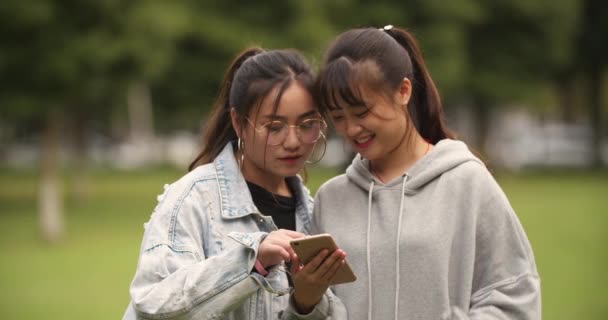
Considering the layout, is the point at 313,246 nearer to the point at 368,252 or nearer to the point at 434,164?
the point at 368,252

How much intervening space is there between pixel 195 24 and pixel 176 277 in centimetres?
1848

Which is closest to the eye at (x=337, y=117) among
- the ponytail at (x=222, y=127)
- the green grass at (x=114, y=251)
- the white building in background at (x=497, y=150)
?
the ponytail at (x=222, y=127)

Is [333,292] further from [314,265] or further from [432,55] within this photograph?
[432,55]

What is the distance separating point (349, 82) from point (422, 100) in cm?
39

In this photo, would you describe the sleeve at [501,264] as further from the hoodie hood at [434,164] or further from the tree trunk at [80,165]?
the tree trunk at [80,165]

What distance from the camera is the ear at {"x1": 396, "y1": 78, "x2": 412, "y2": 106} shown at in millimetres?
3072

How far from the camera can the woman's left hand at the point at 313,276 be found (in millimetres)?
2725

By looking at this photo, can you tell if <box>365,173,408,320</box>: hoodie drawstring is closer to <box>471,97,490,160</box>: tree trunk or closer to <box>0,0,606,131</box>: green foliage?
<box>0,0,606,131</box>: green foliage

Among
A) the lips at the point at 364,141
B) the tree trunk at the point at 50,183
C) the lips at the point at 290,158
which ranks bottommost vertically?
the tree trunk at the point at 50,183

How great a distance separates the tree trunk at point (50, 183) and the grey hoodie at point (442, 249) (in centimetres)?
1269

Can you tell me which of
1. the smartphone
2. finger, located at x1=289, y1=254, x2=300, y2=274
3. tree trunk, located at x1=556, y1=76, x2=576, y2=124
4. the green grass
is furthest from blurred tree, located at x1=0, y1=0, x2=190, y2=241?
tree trunk, located at x1=556, y1=76, x2=576, y2=124

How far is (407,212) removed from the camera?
3.04 m

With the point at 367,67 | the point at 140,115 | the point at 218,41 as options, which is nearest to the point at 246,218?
the point at 367,67

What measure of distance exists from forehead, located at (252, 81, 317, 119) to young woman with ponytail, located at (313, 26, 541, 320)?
0.19ft
